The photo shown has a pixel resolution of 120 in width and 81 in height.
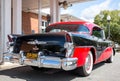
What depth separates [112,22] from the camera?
1308 inches

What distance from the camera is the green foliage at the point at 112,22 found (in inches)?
1190

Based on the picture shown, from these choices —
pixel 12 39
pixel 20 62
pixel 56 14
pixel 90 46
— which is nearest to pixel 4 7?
pixel 12 39

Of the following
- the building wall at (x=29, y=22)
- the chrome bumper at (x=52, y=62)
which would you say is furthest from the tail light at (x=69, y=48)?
the building wall at (x=29, y=22)

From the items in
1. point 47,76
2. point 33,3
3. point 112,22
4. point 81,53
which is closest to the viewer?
point 81,53

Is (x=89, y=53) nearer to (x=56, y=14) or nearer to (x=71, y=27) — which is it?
(x=71, y=27)

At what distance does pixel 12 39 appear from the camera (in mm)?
6918

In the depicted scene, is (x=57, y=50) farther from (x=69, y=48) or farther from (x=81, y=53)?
(x=81, y=53)

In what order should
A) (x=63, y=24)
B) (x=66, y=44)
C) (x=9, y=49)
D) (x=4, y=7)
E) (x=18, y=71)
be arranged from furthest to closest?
(x=4, y=7), (x=63, y=24), (x=18, y=71), (x=9, y=49), (x=66, y=44)

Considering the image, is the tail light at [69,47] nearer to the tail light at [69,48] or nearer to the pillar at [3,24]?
the tail light at [69,48]

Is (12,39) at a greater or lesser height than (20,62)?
greater

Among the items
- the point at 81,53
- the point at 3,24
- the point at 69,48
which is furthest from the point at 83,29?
the point at 3,24

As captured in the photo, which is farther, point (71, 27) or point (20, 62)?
point (71, 27)

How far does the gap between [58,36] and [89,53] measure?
1275 millimetres

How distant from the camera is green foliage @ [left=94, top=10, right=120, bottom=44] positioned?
99.2ft
